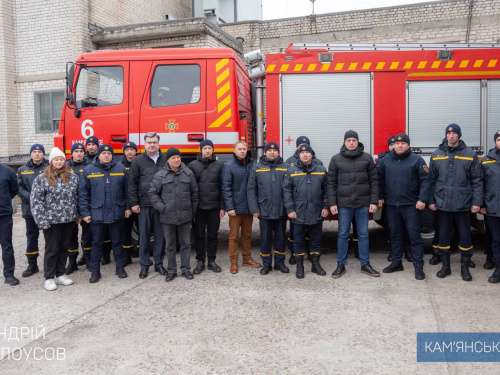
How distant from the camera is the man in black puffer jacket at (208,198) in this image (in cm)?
572

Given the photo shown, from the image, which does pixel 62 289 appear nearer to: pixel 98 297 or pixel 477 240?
pixel 98 297

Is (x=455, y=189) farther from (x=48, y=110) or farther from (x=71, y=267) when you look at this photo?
(x=48, y=110)

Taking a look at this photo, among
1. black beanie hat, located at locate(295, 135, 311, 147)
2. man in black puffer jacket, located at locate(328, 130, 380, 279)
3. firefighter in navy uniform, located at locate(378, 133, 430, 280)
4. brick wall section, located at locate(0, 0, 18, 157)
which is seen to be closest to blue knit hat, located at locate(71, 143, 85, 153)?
black beanie hat, located at locate(295, 135, 311, 147)

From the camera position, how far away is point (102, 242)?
18.4 feet

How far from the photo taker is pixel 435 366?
325 cm

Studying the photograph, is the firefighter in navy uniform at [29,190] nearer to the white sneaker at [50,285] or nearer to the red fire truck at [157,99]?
the red fire truck at [157,99]

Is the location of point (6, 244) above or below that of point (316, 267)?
above

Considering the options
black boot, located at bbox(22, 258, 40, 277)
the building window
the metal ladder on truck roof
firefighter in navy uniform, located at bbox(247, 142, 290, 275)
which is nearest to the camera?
firefighter in navy uniform, located at bbox(247, 142, 290, 275)

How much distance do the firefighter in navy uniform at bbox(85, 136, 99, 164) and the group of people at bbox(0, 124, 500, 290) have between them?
0.73ft

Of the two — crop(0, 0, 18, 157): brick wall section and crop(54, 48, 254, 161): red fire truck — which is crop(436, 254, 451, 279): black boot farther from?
crop(0, 0, 18, 157): brick wall section

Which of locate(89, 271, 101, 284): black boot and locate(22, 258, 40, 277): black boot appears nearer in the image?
locate(89, 271, 101, 284): black boot

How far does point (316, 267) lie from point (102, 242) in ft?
9.32

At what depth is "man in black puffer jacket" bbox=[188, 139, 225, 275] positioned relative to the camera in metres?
5.72

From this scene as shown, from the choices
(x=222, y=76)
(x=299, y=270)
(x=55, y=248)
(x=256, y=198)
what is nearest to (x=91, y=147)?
(x=55, y=248)
